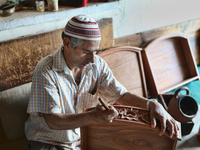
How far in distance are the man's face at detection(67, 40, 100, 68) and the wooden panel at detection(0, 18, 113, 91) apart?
490 millimetres

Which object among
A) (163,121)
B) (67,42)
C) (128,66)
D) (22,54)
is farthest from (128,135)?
(128,66)

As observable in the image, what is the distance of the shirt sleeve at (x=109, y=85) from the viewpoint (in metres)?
1.62

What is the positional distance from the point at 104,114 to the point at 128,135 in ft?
0.83

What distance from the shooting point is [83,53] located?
136cm

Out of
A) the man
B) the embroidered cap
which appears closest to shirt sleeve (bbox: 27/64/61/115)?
the man

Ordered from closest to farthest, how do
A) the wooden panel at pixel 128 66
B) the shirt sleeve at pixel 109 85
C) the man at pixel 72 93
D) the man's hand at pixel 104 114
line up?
the man's hand at pixel 104 114 → the man at pixel 72 93 → the shirt sleeve at pixel 109 85 → the wooden panel at pixel 128 66

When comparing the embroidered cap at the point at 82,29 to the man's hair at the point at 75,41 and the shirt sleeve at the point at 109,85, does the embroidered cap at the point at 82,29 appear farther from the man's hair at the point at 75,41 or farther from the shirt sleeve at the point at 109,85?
the shirt sleeve at the point at 109,85

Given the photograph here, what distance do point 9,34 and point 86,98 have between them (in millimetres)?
807

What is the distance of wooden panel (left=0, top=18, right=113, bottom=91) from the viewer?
163 centimetres

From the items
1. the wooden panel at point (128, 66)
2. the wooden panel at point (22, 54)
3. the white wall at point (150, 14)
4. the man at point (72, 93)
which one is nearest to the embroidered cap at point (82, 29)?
the man at point (72, 93)

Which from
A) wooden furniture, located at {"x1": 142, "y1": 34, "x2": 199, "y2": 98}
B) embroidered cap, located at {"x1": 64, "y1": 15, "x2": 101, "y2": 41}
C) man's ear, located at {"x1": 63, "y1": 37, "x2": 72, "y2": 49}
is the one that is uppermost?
embroidered cap, located at {"x1": 64, "y1": 15, "x2": 101, "y2": 41}

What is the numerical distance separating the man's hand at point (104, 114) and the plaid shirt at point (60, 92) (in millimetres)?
297

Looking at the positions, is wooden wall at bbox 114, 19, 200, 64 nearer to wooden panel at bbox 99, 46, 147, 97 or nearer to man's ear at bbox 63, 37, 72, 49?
wooden panel at bbox 99, 46, 147, 97

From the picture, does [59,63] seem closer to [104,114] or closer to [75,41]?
[75,41]
